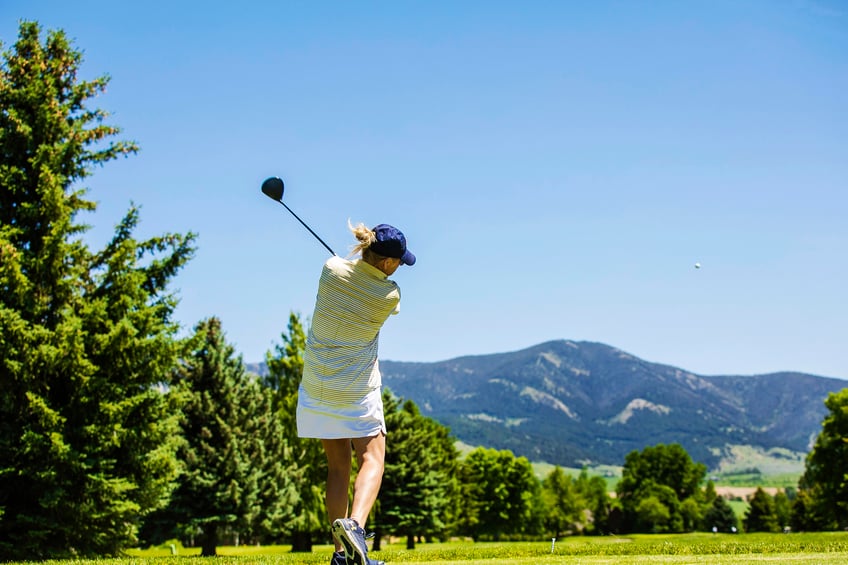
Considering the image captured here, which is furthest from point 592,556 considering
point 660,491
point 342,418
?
point 660,491

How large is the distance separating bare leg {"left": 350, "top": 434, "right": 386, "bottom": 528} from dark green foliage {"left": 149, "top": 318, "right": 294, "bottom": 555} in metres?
23.2

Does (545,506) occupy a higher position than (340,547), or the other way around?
(340,547)

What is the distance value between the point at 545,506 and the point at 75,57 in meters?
88.7

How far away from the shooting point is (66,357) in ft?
56.5

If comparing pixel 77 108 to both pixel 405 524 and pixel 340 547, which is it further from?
pixel 405 524

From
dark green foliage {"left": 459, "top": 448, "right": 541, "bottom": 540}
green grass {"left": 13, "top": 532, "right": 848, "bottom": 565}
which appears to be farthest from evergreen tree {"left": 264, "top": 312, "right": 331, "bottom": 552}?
dark green foliage {"left": 459, "top": 448, "right": 541, "bottom": 540}

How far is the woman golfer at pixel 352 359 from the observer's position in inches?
241

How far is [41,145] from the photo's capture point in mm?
19469

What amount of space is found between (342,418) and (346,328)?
77 cm

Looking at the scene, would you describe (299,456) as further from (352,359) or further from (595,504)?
(595,504)

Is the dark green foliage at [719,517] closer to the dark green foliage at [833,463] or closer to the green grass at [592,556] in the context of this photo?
the dark green foliage at [833,463]

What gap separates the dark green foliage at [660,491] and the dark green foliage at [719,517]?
8.03 ft

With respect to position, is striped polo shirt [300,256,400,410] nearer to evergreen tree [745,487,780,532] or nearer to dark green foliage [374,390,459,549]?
dark green foliage [374,390,459,549]

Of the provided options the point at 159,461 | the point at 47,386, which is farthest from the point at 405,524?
the point at 47,386
